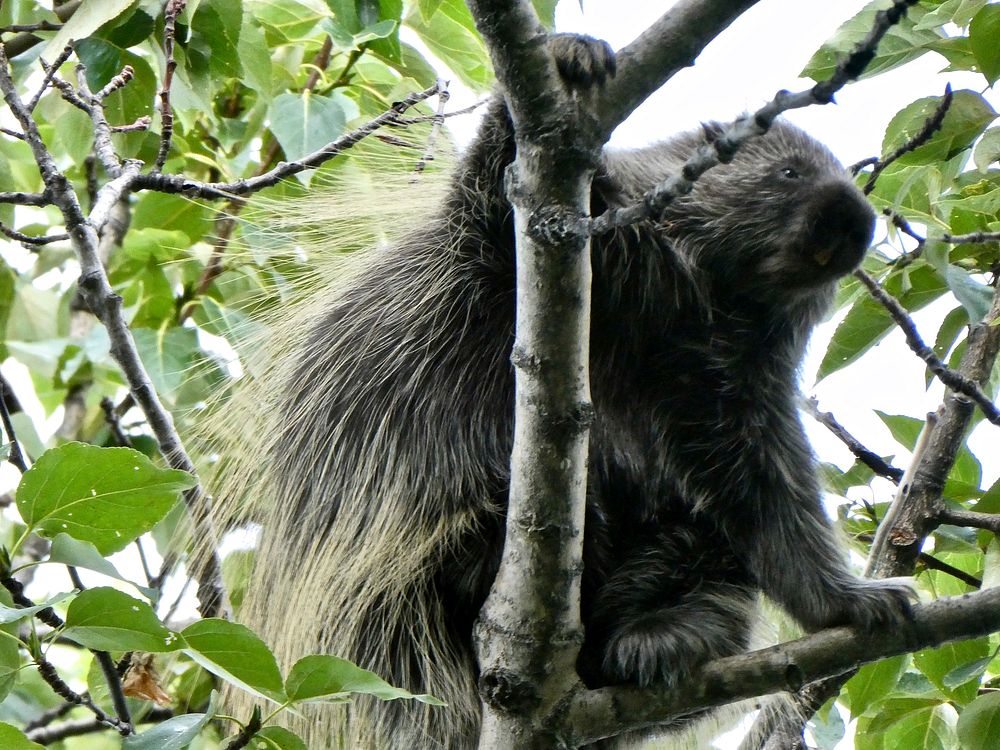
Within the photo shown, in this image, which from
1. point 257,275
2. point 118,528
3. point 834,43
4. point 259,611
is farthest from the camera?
point 257,275

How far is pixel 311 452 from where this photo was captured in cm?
193

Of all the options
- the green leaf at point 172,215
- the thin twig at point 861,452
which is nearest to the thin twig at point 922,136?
the thin twig at point 861,452

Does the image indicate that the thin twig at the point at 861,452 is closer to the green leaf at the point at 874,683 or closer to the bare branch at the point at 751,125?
the green leaf at the point at 874,683

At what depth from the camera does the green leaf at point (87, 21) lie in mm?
1709

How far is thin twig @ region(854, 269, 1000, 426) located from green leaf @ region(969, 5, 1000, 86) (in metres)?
0.38

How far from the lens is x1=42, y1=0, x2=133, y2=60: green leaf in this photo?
5.61ft

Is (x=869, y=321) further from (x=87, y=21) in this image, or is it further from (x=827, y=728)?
(x=87, y=21)

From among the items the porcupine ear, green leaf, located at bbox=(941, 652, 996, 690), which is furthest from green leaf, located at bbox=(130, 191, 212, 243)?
green leaf, located at bbox=(941, 652, 996, 690)

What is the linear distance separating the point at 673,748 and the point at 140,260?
1.62 m

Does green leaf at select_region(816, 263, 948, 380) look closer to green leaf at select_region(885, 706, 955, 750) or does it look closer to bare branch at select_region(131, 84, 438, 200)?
green leaf at select_region(885, 706, 955, 750)

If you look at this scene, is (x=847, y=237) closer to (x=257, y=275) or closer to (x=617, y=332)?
(x=617, y=332)

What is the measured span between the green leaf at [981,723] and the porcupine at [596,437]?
0.25m

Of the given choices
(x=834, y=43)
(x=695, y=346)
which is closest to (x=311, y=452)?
(x=695, y=346)

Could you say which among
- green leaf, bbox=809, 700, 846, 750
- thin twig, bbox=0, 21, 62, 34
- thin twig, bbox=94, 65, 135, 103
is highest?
thin twig, bbox=0, 21, 62, 34
